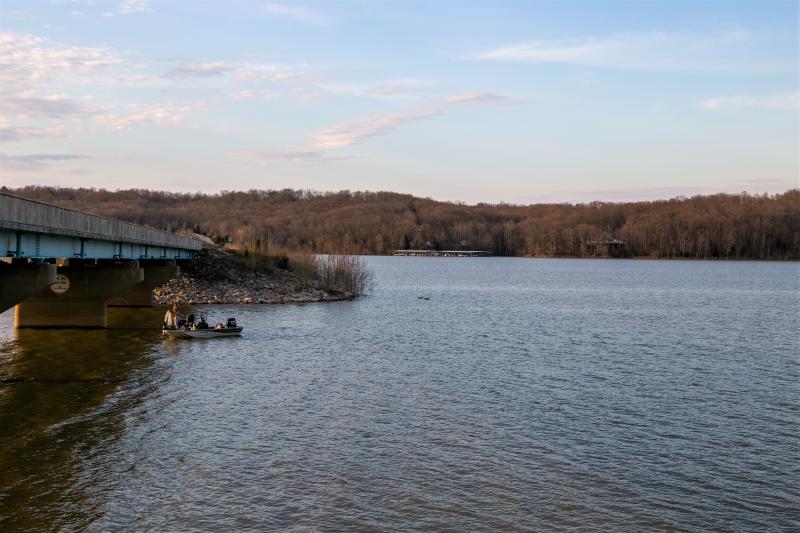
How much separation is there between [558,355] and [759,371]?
1059 centimetres

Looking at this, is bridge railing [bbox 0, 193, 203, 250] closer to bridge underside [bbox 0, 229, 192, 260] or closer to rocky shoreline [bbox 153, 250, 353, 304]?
bridge underside [bbox 0, 229, 192, 260]

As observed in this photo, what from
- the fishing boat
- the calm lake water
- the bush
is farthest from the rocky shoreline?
the calm lake water

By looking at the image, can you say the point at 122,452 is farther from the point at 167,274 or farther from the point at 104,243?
the point at 167,274

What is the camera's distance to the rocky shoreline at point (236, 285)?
7681 cm

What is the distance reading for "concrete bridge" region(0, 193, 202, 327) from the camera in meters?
30.1

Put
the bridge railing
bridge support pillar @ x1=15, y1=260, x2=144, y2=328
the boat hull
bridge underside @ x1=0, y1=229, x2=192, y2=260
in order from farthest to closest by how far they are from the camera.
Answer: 1. bridge support pillar @ x1=15, y1=260, x2=144, y2=328
2. the boat hull
3. bridge underside @ x1=0, y1=229, x2=192, y2=260
4. the bridge railing

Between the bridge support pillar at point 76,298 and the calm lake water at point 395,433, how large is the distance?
1753mm

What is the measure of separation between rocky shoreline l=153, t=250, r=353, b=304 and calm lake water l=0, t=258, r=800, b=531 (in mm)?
27075

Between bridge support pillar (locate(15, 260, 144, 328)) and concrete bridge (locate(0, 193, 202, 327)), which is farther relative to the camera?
bridge support pillar (locate(15, 260, 144, 328))

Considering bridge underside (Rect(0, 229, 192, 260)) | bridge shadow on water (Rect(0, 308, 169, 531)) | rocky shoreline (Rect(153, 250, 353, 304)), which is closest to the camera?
bridge shadow on water (Rect(0, 308, 169, 531))

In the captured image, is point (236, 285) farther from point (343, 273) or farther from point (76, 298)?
point (76, 298)

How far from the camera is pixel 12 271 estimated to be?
30.7m

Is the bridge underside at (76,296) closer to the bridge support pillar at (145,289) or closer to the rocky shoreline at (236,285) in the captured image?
the bridge support pillar at (145,289)

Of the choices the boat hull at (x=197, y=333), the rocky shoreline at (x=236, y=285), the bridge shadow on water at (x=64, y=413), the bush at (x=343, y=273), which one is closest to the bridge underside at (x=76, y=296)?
the bridge shadow on water at (x=64, y=413)
